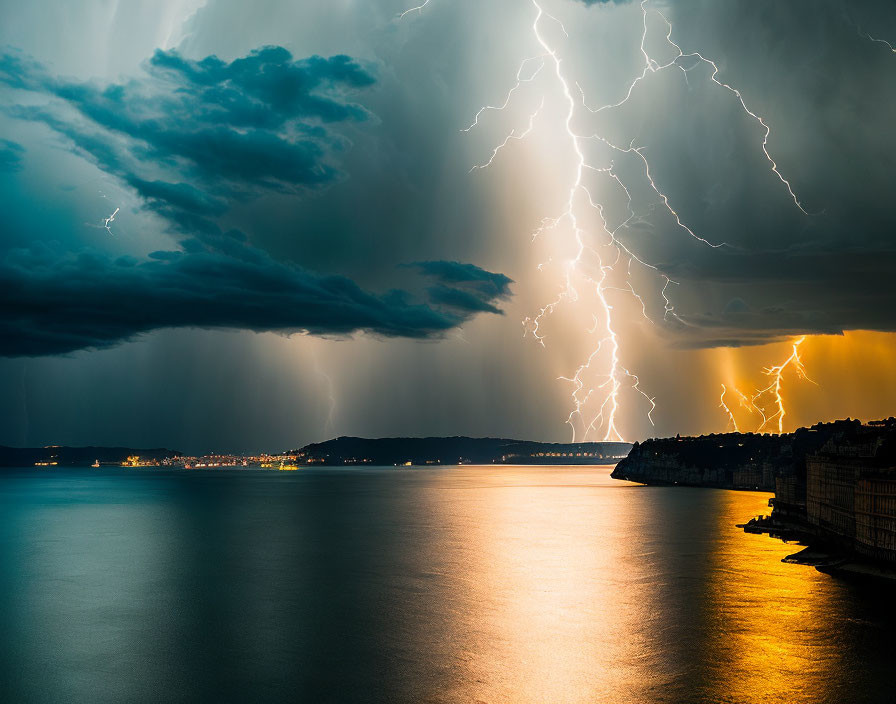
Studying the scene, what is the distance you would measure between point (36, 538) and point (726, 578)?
71721mm

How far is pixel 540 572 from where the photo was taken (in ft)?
186

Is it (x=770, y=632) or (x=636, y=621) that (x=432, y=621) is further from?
(x=770, y=632)

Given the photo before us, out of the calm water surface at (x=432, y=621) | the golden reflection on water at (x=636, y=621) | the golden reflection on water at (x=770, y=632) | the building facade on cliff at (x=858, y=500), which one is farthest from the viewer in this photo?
the building facade on cliff at (x=858, y=500)

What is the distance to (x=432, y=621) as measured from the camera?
39.2 m

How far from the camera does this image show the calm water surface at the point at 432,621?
28.2m

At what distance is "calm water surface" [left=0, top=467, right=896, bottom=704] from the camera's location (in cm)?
2822

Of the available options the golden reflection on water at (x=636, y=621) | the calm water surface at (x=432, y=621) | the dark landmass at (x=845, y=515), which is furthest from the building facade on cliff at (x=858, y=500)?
the golden reflection on water at (x=636, y=621)


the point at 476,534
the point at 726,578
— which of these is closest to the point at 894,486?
the point at 726,578

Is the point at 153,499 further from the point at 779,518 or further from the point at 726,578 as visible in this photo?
the point at 726,578

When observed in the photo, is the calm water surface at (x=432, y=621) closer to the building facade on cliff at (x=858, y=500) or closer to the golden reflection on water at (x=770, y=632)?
the golden reflection on water at (x=770, y=632)

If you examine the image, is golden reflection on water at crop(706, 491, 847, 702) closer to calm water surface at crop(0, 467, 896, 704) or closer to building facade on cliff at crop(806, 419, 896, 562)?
calm water surface at crop(0, 467, 896, 704)

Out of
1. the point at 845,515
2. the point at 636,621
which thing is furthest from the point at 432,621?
the point at 845,515

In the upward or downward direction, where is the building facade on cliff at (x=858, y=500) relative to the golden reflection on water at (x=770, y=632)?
upward

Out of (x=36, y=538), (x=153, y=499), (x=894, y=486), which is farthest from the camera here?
(x=153, y=499)
